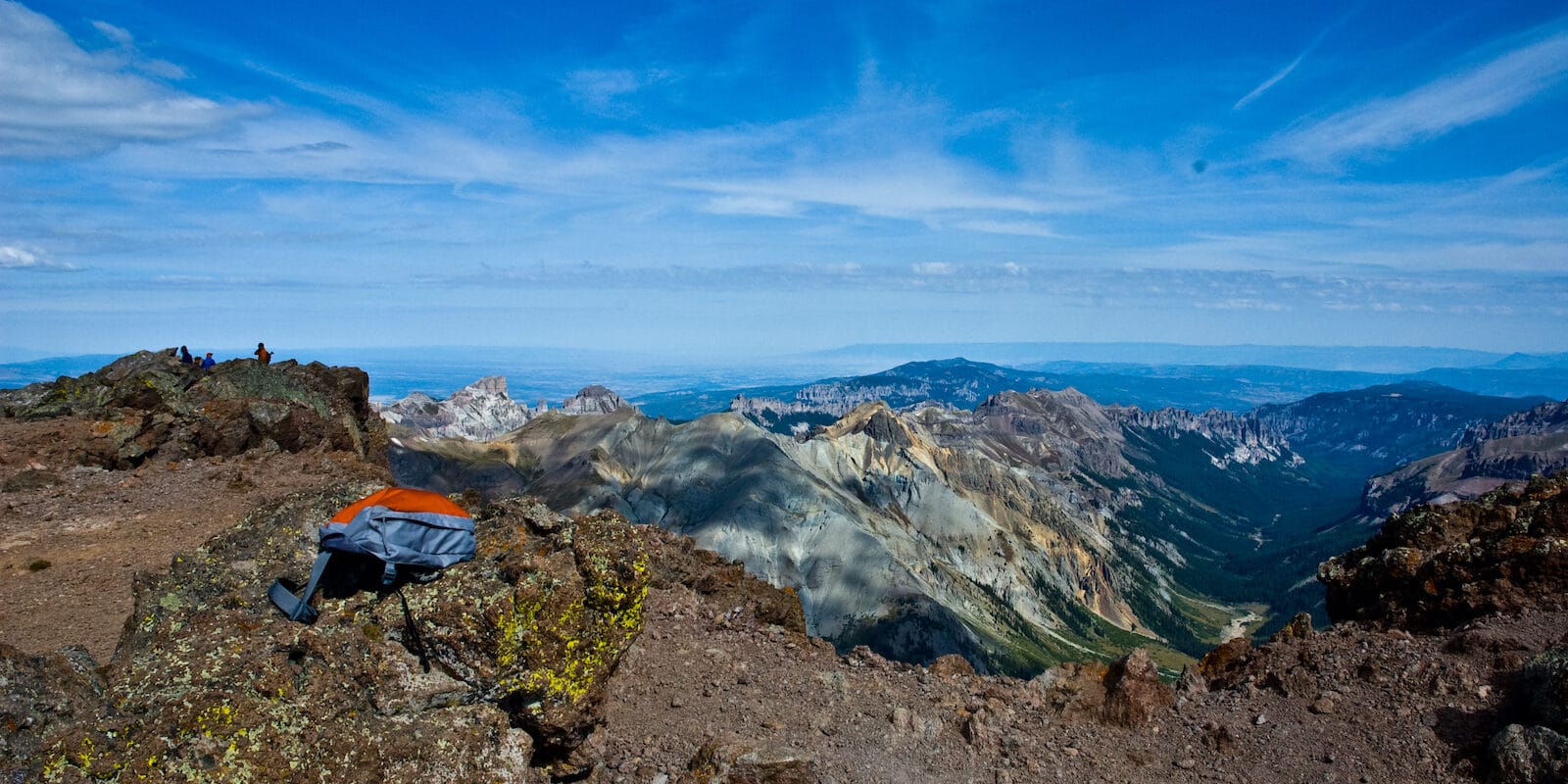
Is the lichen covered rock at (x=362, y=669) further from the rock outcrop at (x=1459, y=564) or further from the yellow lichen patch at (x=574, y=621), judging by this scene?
the rock outcrop at (x=1459, y=564)

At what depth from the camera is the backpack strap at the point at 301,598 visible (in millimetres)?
13039

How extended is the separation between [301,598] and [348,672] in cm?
194

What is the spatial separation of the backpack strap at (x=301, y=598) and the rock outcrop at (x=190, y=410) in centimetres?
2695

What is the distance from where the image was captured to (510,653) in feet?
43.0

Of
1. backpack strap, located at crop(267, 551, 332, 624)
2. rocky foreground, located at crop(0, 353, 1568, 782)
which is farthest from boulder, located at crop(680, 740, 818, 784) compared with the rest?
backpack strap, located at crop(267, 551, 332, 624)

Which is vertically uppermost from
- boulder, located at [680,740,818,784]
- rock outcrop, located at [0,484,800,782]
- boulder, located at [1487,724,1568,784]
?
rock outcrop, located at [0,484,800,782]

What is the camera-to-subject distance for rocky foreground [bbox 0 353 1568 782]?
11.6m

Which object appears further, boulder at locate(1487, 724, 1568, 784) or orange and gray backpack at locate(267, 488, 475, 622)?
boulder at locate(1487, 724, 1568, 784)

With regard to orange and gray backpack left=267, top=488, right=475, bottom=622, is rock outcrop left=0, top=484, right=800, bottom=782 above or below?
below

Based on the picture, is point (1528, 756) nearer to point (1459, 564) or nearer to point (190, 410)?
point (1459, 564)

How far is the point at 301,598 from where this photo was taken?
13.4 m

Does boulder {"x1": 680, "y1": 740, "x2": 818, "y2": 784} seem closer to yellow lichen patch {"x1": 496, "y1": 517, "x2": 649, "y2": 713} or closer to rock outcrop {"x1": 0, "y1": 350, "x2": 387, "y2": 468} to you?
yellow lichen patch {"x1": 496, "y1": 517, "x2": 649, "y2": 713}

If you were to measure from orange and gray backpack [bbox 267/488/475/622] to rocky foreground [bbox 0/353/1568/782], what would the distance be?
33 centimetres

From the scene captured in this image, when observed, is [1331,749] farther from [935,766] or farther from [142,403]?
[142,403]
